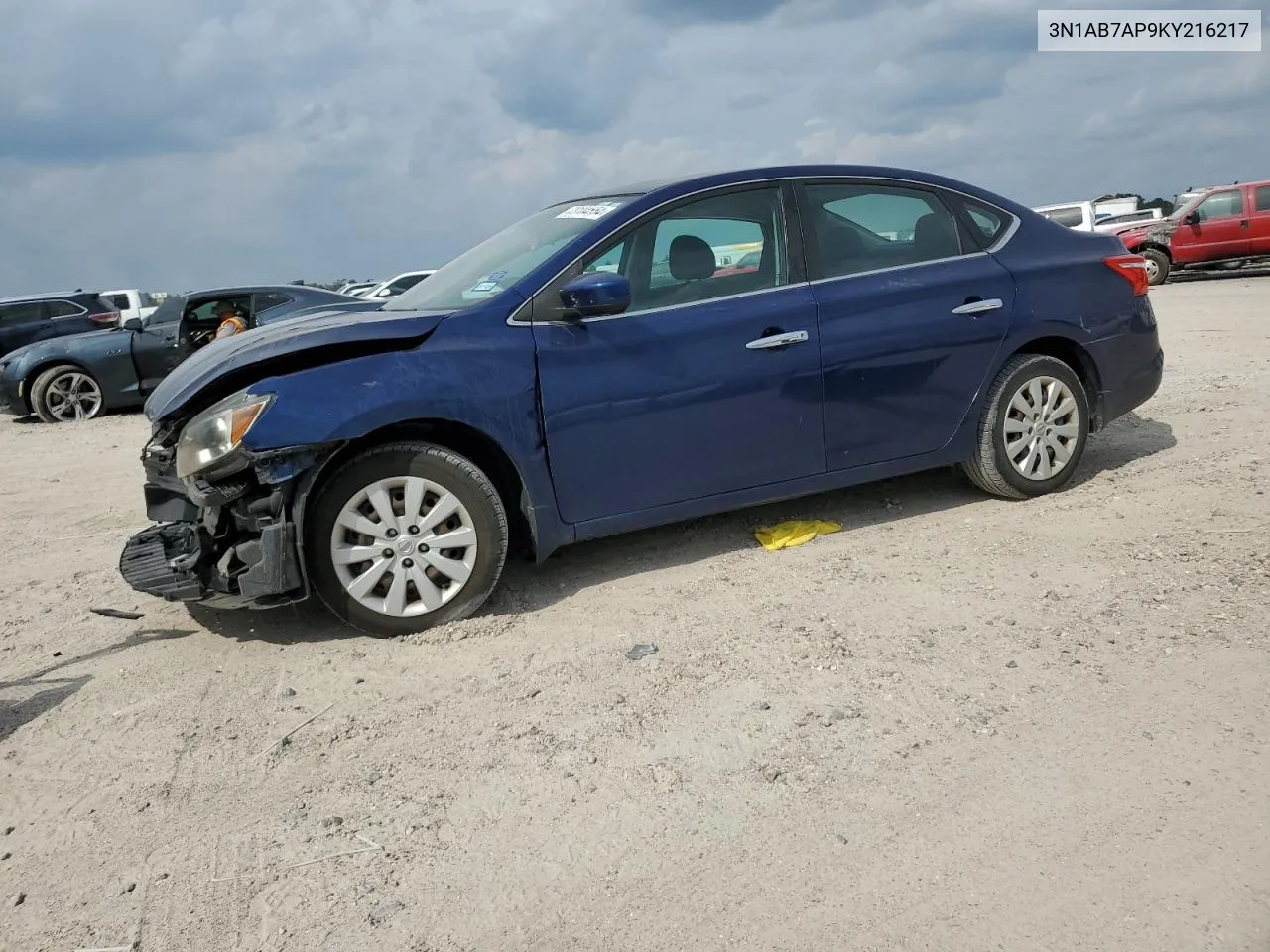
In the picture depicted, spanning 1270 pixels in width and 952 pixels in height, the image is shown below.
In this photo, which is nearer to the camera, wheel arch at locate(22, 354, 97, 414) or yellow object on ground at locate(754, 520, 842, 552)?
yellow object on ground at locate(754, 520, 842, 552)

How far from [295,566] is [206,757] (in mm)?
836

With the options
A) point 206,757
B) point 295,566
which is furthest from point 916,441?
point 206,757

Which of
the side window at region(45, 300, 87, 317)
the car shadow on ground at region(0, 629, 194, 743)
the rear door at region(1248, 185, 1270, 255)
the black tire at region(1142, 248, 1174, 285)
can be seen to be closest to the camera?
the car shadow on ground at region(0, 629, 194, 743)

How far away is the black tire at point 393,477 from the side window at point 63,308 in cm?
1457

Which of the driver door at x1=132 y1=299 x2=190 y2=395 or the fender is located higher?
the driver door at x1=132 y1=299 x2=190 y2=395

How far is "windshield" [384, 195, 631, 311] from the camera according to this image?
14.7 feet

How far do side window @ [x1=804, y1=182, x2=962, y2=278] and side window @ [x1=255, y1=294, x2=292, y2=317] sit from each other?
792 centimetres

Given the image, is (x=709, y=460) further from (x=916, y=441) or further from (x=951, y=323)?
(x=951, y=323)

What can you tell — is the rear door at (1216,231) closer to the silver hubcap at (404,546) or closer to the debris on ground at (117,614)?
the silver hubcap at (404,546)

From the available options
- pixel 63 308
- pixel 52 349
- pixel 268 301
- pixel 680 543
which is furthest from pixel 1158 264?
pixel 63 308

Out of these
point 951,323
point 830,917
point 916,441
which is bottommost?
point 830,917

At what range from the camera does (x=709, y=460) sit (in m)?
4.45

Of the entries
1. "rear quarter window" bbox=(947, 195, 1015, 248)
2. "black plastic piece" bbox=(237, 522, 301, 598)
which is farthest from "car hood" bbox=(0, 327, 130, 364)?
"rear quarter window" bbox=(947, 195, 1015, 248)

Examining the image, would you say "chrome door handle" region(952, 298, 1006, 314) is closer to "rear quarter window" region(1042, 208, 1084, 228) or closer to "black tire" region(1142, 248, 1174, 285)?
"black tire" region(1142, 248, 1174, 285)
